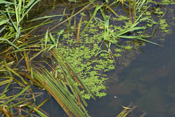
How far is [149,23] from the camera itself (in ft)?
7.59

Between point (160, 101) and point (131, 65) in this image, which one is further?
point (131, 65)

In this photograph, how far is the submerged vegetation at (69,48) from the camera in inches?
70.1

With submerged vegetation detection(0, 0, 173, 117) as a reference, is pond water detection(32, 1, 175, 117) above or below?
below

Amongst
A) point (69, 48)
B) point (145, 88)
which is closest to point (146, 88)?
point (145, 88)

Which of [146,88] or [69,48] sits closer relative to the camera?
[146,88]

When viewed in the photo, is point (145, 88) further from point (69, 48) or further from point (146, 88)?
point (69, 48)

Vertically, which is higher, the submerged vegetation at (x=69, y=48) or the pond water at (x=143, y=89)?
Answer: the submerged vegetation at (x=69, y=48)

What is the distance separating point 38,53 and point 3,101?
0.45 metres

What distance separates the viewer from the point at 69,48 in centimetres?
214

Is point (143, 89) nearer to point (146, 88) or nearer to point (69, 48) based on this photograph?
point (146, 88)

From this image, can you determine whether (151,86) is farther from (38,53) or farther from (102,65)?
(38,53)

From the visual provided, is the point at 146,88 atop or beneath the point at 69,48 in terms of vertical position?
beneath

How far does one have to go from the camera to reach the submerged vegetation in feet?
5.84

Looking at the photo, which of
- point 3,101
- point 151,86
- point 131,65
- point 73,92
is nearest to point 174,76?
point 151,86
